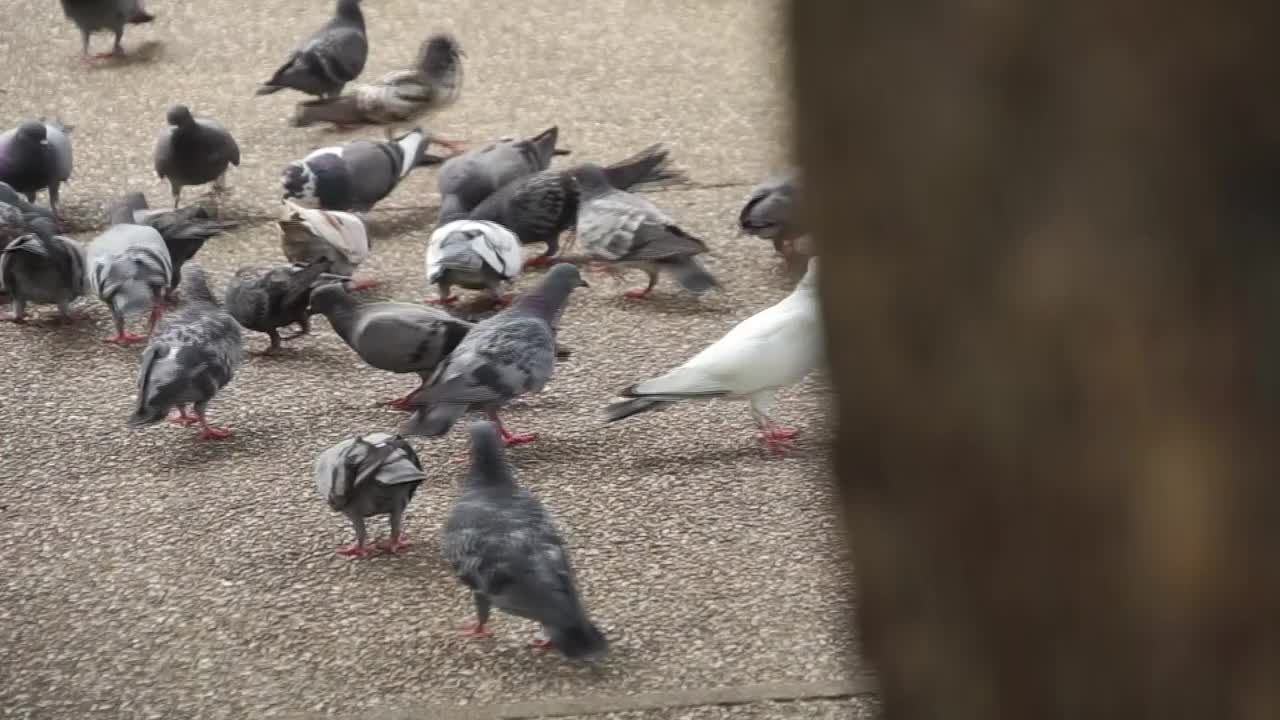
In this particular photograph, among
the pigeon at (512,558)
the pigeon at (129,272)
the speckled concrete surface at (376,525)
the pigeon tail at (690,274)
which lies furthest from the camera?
the pigeon tail at (690,274)

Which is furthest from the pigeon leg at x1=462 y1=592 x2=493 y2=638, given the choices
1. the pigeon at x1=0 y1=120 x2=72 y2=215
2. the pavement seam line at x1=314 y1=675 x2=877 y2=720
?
the pigeon at x1=0 y1=120 x2=72 y2=215

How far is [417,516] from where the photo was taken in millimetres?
4328

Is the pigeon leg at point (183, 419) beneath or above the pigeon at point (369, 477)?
beneath

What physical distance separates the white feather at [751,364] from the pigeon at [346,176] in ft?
8.03

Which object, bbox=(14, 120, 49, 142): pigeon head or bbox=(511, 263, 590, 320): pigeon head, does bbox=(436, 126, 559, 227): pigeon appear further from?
bbox=(14, 120, 49, 142): pigeon head

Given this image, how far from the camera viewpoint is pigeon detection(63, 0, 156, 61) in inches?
350

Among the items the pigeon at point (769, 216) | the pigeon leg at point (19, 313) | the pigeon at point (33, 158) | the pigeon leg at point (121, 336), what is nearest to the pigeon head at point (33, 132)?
the pigeon at point (33, 158)

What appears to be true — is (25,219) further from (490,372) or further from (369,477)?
(369,477)

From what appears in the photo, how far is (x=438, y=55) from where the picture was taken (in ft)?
25.5

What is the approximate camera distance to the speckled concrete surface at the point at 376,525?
11.6 feet

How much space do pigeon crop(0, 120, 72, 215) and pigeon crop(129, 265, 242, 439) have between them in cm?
204

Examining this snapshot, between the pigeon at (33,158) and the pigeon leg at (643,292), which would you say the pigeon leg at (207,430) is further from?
the pigeon at (33,158)

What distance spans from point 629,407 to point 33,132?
3391mm

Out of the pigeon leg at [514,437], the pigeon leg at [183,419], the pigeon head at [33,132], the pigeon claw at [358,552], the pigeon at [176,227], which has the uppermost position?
the pigeon head at [33,132]
